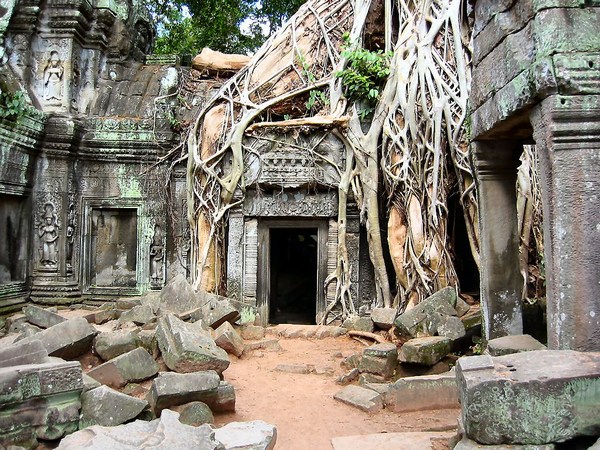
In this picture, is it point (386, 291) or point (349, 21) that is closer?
point (386, 291)

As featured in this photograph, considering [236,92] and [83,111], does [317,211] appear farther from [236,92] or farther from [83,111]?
[83,111]

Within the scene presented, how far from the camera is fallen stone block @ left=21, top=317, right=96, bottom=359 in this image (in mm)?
4227

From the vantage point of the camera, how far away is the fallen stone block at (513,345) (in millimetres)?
2932

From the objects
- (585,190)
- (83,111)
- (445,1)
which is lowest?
(585,190)

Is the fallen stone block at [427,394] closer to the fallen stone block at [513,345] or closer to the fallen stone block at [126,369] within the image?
the fallen stone block at [513,345]

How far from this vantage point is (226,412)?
378 cm

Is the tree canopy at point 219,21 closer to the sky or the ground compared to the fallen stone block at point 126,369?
closer to the sky

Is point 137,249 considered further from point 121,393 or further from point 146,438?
point 146,438

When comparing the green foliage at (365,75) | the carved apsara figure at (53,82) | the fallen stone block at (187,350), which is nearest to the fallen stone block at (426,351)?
the fallen stone block at (187,350)

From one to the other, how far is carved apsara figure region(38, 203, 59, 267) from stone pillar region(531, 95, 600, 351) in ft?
24.5

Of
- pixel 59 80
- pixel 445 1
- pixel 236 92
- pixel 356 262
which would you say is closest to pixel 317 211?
pixel 356 262

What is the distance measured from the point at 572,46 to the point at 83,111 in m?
8.06

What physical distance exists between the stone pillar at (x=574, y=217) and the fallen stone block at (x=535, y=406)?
0.34m

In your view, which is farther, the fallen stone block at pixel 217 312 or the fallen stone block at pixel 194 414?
the fallen stone block at pixel 217 312
